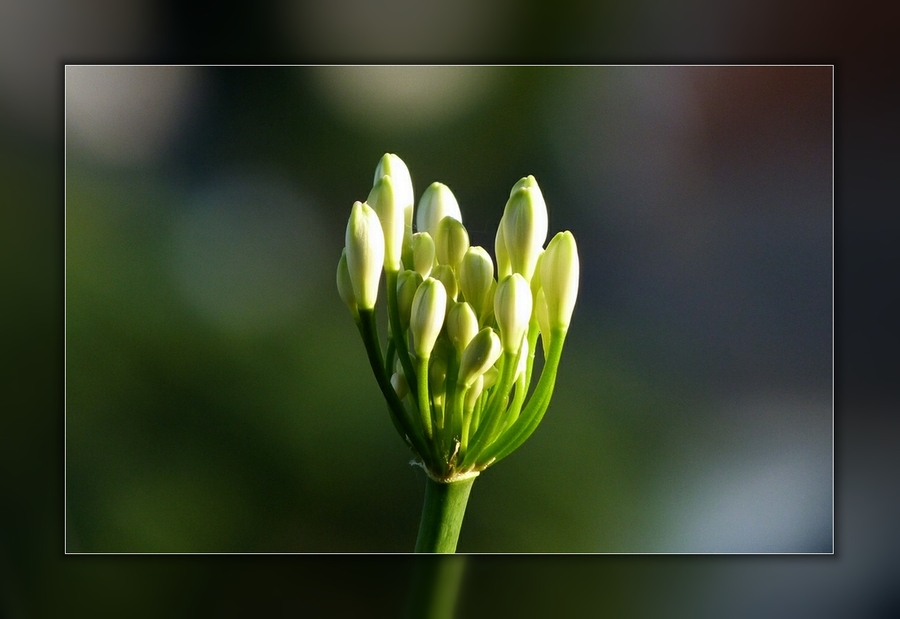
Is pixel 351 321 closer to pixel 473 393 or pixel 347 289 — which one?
pixel 347 289

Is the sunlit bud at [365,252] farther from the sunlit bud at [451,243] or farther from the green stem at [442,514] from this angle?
the green stem at [442,514]

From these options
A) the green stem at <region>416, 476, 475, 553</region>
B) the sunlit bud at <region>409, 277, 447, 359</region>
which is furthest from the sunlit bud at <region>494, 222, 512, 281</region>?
the green stem at <region>416, 476, 475, 553</region>

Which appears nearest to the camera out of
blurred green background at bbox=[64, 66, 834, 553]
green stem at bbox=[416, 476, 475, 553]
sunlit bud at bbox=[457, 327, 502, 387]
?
sunlit bud at bbox=[457, 327, 502, 387]

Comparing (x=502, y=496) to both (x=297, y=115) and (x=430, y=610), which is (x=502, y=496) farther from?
(x=297, y=115)

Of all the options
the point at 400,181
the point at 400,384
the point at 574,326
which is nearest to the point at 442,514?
the point at 400,384

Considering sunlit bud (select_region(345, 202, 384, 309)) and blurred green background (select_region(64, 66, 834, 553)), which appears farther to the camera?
blurred green background (select_region(64, 66, 834, 553))

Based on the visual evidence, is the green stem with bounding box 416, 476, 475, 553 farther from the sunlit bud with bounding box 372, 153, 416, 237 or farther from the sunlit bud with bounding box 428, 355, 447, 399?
the sunlit bud with bounding box 372, 153, 416, 237
